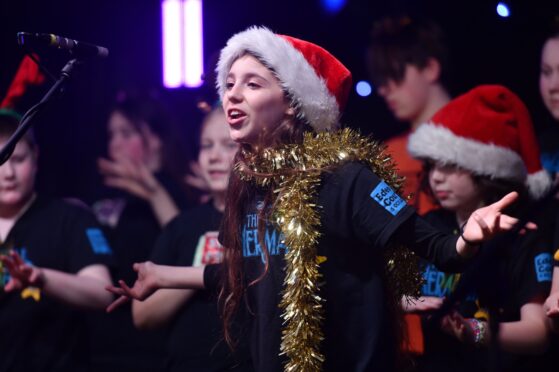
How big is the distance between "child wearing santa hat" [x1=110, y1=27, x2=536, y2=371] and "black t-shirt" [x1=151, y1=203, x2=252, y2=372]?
0.43 meters

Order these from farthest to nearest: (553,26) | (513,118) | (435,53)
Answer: (435,53)
(553,26)
(513,118)

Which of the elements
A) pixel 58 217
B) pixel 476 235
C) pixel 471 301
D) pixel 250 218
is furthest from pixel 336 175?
pixel 58 217

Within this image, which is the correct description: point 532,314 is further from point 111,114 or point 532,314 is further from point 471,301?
point 111,114

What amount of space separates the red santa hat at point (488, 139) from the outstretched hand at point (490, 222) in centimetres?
97

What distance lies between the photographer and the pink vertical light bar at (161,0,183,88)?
495 cm

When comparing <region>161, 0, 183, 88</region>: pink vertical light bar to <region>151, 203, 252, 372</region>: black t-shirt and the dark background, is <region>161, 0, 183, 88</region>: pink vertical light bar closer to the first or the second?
the dark background

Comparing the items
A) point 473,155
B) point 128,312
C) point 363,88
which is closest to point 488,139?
point 473,155

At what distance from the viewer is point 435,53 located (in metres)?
4.00

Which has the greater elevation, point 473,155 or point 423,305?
point 473,155

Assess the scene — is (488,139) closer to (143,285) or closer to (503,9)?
(503,9)

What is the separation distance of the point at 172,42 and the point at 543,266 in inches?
114

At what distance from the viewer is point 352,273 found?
2314 millimetres

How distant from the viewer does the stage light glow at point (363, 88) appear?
4.16 metres

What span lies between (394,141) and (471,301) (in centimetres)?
137
